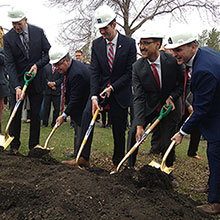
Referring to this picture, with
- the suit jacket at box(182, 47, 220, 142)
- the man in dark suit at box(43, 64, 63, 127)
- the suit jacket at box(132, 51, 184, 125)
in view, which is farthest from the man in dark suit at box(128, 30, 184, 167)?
the man in dark suit at box(43, 64, 63, 127)

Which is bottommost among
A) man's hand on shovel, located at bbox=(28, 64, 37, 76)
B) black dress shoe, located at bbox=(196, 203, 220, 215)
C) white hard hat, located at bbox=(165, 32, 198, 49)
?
black dress shoe, located at bbox=(196, 203, 220, 215)

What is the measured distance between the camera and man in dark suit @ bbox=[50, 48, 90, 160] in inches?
193

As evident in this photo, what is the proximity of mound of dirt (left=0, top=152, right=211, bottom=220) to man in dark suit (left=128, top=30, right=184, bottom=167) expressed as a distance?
1.04 meters

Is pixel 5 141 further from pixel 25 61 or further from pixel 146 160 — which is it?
pixel 146 160

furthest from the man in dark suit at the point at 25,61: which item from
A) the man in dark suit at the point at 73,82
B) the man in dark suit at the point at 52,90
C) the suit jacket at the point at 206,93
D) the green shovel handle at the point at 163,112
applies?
the man in dark suit at the point at 52,90

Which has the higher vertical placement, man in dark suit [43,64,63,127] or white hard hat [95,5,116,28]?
white hard hat [95,5,116,28]

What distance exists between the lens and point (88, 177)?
3.46 m

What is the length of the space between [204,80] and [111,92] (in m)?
1.88

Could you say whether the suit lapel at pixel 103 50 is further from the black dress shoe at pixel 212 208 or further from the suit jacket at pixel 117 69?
the black dress shoe at pixel 212 208

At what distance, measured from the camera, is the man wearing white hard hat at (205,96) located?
10.5ft

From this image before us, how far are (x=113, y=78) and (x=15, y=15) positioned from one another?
190 centimetres

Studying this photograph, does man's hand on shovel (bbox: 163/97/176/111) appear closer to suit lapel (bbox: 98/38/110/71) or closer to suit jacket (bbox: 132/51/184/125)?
suit jacket (bbox: 132/51/184/125)

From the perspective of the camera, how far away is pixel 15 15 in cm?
498

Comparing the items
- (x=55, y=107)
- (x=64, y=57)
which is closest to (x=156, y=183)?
(x=64, y=57)
